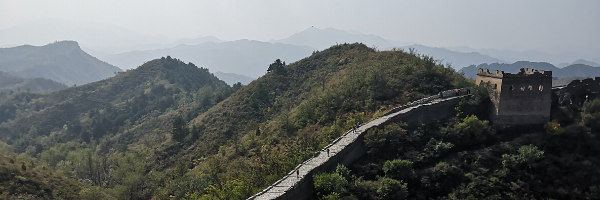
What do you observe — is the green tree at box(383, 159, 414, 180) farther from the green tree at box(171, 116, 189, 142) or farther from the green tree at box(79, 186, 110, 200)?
the green tree at box(171, 116, 189, 142)

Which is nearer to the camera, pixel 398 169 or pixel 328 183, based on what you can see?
pixel 328 183

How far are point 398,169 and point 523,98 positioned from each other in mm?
11411

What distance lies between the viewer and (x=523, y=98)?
2348cm

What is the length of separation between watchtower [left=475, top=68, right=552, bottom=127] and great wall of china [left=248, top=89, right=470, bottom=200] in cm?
279

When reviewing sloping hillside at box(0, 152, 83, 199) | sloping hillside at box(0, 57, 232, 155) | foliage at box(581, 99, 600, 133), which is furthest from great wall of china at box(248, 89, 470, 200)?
sloping hillside at box(0, 57, 232, 155)

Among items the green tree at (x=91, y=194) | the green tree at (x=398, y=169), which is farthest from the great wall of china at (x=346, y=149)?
the green tree at (x=91, y=194)

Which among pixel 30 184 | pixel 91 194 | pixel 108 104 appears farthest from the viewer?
pixel 108 104

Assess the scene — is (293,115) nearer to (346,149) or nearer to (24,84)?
(346,149)

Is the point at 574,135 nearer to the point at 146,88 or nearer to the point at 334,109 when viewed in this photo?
the point at 334,109

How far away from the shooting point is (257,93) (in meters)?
54.8

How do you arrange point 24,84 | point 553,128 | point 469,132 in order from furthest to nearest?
point 24,84 → point 553,128 → point 469,132

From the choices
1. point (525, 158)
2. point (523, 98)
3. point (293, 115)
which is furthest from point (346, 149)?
point (293, 115)

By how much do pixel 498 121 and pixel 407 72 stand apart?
10957mm

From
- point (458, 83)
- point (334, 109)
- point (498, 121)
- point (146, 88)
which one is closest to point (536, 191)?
point (498, 121)
